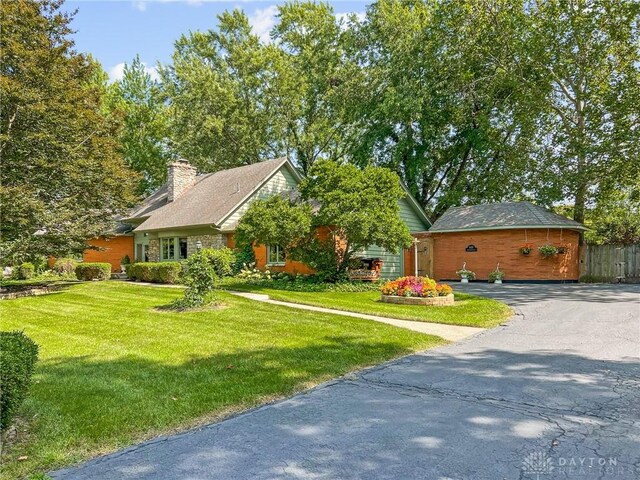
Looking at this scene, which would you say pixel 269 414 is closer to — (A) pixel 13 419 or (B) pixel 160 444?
(B) pixel 160 444

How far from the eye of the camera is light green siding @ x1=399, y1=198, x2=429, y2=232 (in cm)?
2292

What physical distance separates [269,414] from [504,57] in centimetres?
2460

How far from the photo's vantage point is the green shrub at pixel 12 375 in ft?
11.5

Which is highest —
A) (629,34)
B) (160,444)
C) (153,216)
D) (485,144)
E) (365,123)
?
(629,34)

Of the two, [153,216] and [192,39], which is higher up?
[192,39]

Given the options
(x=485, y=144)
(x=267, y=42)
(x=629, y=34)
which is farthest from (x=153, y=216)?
(x=629, y=34)

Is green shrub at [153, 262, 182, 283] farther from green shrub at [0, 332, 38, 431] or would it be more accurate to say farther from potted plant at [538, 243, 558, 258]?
potted plant at [538, 243, 558, 258]

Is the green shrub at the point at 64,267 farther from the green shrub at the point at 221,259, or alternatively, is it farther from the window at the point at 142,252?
the green shrub at the point at 221,259

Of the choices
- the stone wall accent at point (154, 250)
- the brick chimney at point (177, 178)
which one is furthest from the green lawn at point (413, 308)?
the brick chimney at point (177, 178)

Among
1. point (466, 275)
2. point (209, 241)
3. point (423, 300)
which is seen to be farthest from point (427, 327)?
point (209, 241)

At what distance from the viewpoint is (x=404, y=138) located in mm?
27391

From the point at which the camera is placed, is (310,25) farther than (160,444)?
Yes

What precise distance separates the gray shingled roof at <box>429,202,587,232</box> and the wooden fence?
170 centimetres

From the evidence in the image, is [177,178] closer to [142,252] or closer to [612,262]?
[142,252]
